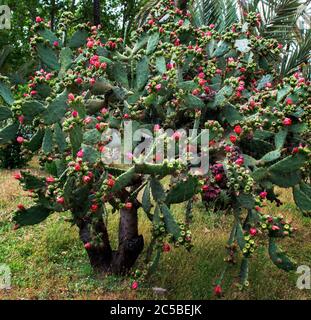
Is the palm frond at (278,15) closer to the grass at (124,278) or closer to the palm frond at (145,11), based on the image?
the palm frond at (145,11)

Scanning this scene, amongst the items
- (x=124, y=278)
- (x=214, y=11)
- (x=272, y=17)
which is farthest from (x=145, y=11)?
(x=124, y=278)

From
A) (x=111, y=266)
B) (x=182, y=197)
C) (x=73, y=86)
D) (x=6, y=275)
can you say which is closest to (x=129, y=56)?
(x=73, y=86)

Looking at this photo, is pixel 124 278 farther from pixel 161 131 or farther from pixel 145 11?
pixel 145 11

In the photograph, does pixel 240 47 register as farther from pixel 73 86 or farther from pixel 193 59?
pixel 73 86

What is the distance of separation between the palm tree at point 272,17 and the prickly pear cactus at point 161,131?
10.1 ft

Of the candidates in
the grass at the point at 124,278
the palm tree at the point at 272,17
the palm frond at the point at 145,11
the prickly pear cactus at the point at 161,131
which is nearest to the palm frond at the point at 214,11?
the palm tree at the point at 272,17

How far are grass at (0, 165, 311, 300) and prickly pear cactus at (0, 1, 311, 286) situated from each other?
0.60 meters

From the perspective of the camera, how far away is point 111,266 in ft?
19.1

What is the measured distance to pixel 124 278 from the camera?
18.7ft

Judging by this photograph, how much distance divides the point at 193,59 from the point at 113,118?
115cm

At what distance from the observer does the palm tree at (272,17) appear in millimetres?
8508

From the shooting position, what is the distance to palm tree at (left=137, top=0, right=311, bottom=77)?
851 centimetres

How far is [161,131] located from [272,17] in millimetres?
5409

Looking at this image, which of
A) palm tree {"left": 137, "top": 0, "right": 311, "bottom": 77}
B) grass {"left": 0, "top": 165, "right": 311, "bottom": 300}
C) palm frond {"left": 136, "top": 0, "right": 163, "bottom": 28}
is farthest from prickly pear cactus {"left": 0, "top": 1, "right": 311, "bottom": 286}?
palm frond {"left": 136, "top": 0, "right": 163, "bottom": 28}
